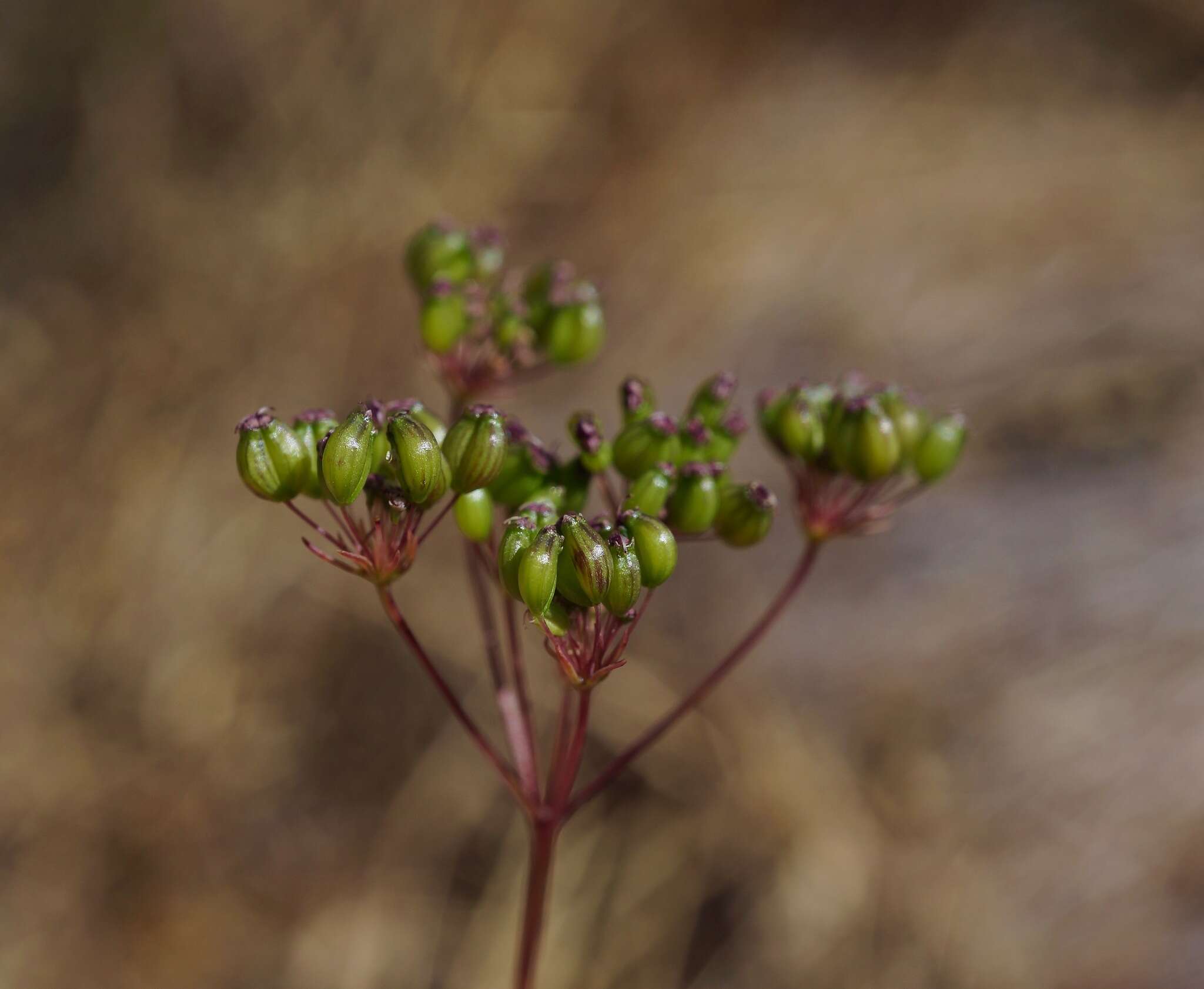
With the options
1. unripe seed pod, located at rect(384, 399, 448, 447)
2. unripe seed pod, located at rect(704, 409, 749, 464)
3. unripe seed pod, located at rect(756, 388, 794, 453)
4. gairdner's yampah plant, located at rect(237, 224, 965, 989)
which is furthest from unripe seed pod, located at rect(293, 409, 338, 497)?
unripe seed pod, located at rect(756, 388, 794, 453)

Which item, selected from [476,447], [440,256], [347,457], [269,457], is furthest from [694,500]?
[440,256]

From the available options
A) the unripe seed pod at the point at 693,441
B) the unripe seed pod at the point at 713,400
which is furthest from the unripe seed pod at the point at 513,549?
the unripe seed pod at the point at 713,400

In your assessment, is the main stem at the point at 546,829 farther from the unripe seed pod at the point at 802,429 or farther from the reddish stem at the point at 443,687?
the unripe seed pod at the point at 802,429

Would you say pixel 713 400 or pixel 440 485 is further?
pixel 713 400

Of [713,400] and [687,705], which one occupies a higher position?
[713,400]

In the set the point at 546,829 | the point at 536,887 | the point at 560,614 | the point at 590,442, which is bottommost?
the point at 536,887

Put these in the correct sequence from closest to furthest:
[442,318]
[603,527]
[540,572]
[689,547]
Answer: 1. [540,572]
2. [603,527]
3. [442,318]
4. [689,547]

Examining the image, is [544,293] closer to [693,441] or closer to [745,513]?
[693,441]

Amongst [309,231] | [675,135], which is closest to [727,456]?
[309,231]

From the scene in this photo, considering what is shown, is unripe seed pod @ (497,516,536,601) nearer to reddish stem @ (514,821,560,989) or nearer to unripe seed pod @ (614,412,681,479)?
unripe seed pod @ (614,412,681,479)

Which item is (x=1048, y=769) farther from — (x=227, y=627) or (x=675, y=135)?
(x=675, y=135)
